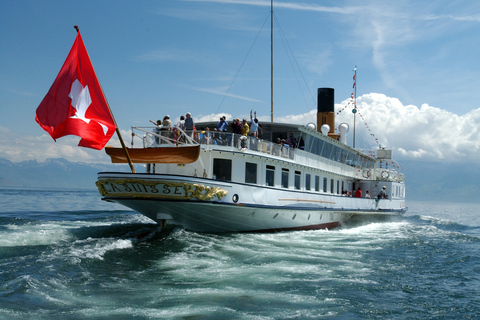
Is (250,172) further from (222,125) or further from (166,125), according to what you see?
(166,125)

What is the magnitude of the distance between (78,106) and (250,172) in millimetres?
7627

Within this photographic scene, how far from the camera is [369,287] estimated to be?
11.5 m

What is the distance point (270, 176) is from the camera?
770 inches

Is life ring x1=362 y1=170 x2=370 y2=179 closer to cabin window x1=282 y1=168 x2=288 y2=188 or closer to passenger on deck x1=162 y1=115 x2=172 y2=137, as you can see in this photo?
cabin window x1=282 y1=168 x2=288 y2=188

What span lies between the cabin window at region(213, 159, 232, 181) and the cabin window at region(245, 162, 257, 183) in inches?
31.7

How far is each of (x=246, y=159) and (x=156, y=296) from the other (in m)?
9.23

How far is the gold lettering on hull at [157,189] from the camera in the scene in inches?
609

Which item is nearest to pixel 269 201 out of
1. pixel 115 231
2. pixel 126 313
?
pixel 115 231

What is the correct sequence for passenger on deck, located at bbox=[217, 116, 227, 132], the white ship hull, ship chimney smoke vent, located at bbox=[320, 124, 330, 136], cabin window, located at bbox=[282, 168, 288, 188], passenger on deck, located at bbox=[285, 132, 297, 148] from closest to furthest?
the white ship hull
passenger on deck, located at bbox=[217, 116, 227, 132]
cabin window, located at bbox=[282, 168, 288, 188]
passenger on deck, located at bbox=[285, 132, 297, 148]
ship chimney smoke vent, located at bbox=[320, 124, 330, 136]

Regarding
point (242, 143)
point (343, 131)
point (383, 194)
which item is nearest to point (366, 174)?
point (383, 194)

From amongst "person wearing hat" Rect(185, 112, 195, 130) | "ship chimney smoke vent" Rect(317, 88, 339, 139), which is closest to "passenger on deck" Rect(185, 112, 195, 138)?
"person wearing hat" Rect(185, 112, 195, 130)

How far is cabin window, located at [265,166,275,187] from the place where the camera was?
19325 millimetres

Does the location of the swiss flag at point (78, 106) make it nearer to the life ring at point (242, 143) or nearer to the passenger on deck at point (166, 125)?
the passenger on deck at point (166, 125)

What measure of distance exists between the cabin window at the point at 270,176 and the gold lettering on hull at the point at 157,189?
3.82 metres
